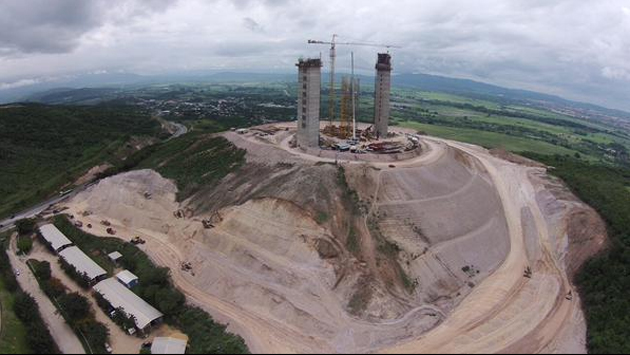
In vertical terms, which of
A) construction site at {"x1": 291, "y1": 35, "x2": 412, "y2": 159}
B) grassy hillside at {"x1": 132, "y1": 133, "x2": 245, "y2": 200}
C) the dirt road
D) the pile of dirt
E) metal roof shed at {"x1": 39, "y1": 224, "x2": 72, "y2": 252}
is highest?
construction site at {"x1": 291, "y1": 35, "x2": 412, "y2": 159}

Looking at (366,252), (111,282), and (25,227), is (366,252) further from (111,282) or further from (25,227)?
(25,227)

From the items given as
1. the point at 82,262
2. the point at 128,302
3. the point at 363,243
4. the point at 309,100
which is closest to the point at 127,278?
the point at 128,302

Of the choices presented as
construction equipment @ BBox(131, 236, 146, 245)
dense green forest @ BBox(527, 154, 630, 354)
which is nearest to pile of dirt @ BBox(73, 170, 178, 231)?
construction equipment @ BBox(131, 236, 146, 245)

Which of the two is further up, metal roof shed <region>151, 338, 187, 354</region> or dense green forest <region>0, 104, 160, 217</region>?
dense green forest <region>0, 104, 160, 217</region>

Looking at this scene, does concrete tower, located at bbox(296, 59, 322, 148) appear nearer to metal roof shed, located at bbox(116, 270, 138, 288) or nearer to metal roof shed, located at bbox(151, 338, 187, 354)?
metal roof shed, located at bbox(116, 270, 138, 288)

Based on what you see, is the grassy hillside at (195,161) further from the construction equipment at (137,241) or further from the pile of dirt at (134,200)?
the construction equipment at (137,241)

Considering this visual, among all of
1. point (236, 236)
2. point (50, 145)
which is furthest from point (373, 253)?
point (50, 145)

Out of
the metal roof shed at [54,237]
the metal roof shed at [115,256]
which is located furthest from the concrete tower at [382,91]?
the metal roof shed at [54,237]
